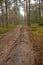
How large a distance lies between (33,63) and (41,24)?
2929 cm

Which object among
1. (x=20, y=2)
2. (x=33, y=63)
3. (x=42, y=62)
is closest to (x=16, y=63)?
(x=33, y=63)

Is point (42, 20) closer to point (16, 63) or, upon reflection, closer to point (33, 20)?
point (16, 63)

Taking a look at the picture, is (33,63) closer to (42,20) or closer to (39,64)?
(39,64)

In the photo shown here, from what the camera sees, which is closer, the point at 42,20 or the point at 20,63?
the point at 20,63

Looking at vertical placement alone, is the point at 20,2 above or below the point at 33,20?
above

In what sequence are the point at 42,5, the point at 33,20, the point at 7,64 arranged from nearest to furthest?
the point at 7,64 < the point at 42,5 < the point at 33,20

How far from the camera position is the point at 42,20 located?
33.8 metres

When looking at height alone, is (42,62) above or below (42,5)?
below

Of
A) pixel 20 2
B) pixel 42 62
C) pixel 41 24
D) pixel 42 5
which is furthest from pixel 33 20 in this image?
pixel 42 62

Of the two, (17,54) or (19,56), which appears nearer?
(19,56)

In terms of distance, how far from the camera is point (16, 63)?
19.2 ft

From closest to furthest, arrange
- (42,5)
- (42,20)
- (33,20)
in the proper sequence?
1. (42,20)
2. (42,5)
3. (33,20)

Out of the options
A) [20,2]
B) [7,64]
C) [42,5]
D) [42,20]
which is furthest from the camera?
[42,5]

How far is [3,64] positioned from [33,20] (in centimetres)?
6652
